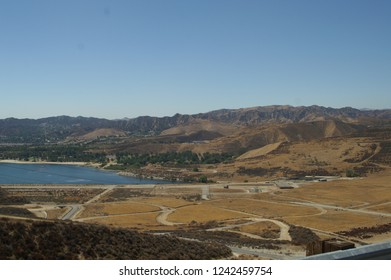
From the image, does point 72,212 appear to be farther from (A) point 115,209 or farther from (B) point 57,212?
(A) point 115,209

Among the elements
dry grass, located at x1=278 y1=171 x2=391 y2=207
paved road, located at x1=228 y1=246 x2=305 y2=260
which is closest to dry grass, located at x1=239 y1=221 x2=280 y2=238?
paved road, located at x1=228 y1=246 x2=305 y2=260

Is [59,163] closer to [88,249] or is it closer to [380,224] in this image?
[380,224]

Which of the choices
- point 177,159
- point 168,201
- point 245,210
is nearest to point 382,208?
point 245,210

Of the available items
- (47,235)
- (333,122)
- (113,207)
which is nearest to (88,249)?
(47,235)

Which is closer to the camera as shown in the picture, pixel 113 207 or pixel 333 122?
pixel 113 207

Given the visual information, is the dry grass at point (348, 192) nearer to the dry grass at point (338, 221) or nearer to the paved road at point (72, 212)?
the dry grass at point (338, 221)

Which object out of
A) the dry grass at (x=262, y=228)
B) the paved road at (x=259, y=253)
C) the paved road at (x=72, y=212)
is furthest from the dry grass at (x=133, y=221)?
the paved road at (x=259, y=253)

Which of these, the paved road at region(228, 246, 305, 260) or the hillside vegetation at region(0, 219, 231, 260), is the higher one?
the hillside vegetation at region(0, 219, 231, 260)

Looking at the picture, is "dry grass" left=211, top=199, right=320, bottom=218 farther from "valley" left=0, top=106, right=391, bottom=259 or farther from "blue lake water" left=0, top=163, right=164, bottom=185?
"blue lake water" left=0, top=163, right=164, bottom=185
